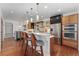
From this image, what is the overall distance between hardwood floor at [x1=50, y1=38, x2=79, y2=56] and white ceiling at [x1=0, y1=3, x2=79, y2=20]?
2.28 feet

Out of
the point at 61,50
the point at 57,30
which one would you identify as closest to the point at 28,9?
the point at 57,30

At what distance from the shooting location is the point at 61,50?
256cm

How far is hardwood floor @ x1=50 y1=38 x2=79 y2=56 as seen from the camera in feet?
8.17

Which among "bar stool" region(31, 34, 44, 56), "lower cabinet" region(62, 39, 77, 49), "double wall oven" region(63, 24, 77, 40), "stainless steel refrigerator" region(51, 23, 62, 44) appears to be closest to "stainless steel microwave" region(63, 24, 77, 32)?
"double wall oven" region(63, 24, 77, 40)

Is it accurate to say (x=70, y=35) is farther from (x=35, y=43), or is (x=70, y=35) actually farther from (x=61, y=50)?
(x=35, y=43)

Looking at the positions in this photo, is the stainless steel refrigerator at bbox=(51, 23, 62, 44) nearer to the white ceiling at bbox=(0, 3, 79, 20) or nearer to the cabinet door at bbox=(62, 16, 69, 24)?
the cabinet door at bbox=(62, 16, 69, 24)

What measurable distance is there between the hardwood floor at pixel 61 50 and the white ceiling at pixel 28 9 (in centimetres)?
69

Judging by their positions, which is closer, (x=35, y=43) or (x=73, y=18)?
(x=73, y=18)

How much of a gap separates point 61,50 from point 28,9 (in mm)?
1245

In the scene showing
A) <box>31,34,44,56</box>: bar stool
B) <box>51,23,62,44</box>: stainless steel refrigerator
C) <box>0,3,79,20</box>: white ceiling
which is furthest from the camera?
<box>31,34,44,56</box>: bar stool

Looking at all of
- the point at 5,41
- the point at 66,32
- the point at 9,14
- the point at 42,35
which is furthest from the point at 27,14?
the point at 66,32

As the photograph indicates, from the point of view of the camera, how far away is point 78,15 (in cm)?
248

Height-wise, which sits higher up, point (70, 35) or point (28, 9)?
point (28, 9)

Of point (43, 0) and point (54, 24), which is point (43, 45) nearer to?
point (54, 24)
